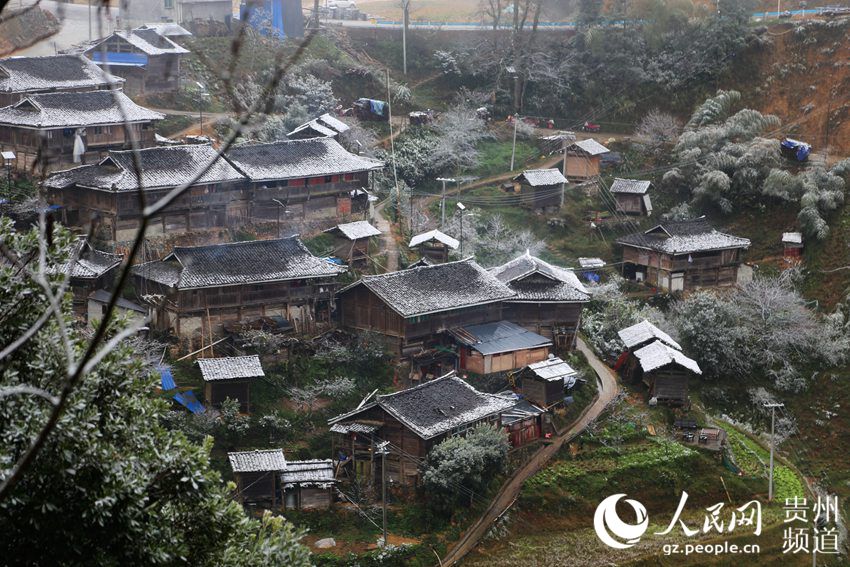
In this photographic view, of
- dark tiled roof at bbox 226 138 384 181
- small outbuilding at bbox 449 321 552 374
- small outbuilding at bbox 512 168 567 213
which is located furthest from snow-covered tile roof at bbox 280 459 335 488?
small outbuilding at bbox 512 168 567 213

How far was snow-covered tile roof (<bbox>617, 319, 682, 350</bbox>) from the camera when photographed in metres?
34.1

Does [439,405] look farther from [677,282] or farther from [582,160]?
[582,160]

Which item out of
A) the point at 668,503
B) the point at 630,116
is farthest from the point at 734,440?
the point at 630,116

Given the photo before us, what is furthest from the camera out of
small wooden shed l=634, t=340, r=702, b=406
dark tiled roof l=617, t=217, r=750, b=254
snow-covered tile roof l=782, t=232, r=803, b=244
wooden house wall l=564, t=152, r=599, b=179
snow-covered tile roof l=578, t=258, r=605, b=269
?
wooden house wall l=564, t=152, r=599, b=179

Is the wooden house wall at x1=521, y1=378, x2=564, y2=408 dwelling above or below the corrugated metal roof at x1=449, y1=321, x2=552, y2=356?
below

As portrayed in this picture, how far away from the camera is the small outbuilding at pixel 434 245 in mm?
38250

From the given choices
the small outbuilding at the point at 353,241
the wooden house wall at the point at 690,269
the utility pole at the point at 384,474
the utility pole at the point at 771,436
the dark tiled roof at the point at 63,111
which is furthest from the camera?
the wooden house wall at the point at 690,269

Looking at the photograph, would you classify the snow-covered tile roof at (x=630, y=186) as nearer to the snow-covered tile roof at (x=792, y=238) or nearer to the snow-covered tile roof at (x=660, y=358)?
the snow-covered tile roof at (x=792, y=238)

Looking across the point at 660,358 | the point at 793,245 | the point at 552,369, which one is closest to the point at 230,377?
the point at 552,369

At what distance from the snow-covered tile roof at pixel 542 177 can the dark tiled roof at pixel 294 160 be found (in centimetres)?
772

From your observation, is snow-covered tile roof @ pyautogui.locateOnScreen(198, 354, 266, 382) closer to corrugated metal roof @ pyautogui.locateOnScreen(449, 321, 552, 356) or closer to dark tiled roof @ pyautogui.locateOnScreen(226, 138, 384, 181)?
corrugated metal roof @ pyautogui.locateOnScreen(449, 321, 552, 356)

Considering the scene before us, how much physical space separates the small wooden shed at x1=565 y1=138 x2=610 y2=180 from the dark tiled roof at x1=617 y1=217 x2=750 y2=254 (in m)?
6.13

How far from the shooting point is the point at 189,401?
90.9ft

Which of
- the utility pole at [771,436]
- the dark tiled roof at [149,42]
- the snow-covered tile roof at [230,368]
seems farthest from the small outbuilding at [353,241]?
the utility pole at [771,436]
